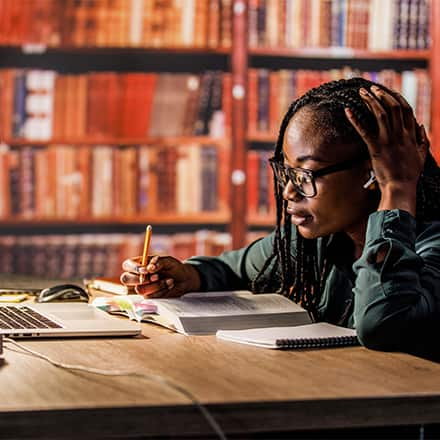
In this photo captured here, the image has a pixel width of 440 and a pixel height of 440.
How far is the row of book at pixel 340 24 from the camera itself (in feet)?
12.7

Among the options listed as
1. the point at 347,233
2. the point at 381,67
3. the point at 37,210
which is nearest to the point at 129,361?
the point at 347,233

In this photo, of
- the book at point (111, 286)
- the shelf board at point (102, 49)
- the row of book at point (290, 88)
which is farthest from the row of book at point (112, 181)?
the book at point (111, 286)

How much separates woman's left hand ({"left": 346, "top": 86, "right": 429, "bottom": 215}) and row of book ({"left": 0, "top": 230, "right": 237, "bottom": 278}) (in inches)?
90.6

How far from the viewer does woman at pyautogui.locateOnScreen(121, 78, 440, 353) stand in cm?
146

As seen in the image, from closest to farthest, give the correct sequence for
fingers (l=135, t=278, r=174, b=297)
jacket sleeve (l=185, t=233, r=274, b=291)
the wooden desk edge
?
the wooden desk edge, fingers (l=135, t=278, r=174, b=297), jacket sleeve (l=185, t=233, r=274, b=291)

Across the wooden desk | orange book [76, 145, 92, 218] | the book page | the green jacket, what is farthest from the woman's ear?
orange book [76, 145, 92, 218]

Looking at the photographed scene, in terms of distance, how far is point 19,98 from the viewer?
3.78 metres

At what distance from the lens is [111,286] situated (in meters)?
2.15

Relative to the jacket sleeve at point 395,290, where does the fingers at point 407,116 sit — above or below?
above

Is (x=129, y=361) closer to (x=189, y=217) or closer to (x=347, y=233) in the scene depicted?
(x=347, y=233)

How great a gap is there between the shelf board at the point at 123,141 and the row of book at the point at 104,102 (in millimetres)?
13

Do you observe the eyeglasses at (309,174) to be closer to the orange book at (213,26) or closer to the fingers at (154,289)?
the fingers at (154,289)

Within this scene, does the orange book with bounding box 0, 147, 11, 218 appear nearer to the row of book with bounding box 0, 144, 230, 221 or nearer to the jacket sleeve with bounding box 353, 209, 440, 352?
the row of book with bounding box 0, 144, 230, 221

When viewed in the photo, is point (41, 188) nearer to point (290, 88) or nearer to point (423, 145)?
point (290, 88)
